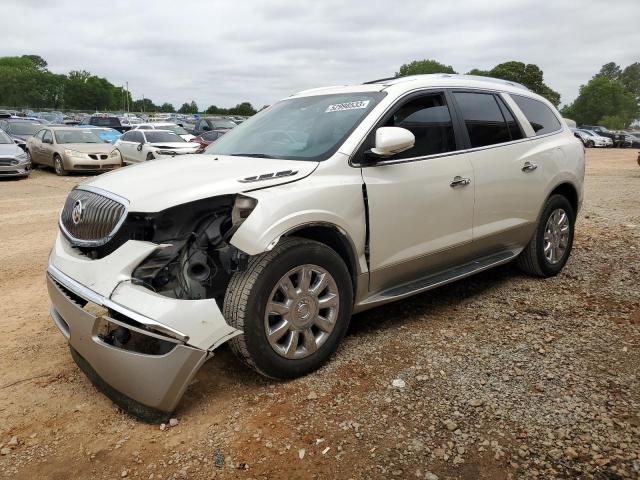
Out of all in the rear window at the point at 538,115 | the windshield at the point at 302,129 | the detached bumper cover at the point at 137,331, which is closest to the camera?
the detached bumper cover at the point at 137,331

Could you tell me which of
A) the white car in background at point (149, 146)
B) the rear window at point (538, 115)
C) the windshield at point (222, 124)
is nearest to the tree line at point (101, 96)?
the windshield at point (222, 124)

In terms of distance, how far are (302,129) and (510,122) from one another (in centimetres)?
190

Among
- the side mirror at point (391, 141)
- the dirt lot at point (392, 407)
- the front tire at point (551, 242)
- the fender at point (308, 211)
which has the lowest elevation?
the dirt lot at point (392, 407)

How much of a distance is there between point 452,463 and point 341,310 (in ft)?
3.56

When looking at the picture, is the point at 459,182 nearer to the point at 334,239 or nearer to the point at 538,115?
the point at 334,239

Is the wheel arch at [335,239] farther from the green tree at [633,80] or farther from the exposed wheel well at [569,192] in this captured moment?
the green tree at [633,80]

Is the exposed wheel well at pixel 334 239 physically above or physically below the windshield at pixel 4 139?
below

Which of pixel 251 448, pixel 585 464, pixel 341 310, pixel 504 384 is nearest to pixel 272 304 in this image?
pixel 341 310

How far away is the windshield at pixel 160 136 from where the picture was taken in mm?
16078

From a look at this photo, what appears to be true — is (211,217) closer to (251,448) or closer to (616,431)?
(251,448)

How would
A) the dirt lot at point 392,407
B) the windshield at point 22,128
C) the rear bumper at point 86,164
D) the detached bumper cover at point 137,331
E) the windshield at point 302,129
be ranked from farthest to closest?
the windshield at point 22,128, the rear bumper at point 86,164, the windshield at point 302,129, the detached bumper cover at point 137,331, the dirt lot at point 392,407

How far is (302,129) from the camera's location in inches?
141

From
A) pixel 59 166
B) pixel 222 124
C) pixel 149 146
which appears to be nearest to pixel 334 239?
pixel 149 146

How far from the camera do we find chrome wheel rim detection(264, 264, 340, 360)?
9.20ft
